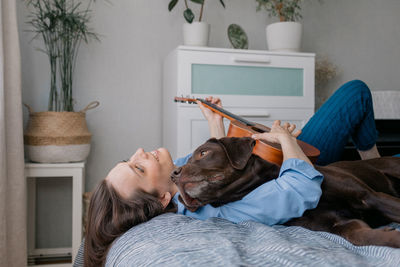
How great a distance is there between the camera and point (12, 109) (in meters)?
1.87

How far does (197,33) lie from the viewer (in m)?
2.42

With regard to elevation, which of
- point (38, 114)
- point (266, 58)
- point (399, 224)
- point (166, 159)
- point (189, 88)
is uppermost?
point (266, 58)

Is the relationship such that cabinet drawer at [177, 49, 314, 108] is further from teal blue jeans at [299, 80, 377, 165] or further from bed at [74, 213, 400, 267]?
bed at [74, 213, 400, 267]

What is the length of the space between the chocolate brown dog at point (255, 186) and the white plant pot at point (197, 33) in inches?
57.4

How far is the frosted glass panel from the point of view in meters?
2.33

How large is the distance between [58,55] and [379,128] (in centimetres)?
218

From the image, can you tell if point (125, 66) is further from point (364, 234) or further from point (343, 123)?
point (364, 234)

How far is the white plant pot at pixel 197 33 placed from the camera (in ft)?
7.93

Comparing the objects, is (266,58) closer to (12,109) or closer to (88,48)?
(88,48)

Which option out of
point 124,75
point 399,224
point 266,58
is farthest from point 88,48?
point 399,224

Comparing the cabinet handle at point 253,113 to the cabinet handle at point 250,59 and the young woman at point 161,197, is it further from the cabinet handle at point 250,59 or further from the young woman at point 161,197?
the young woman at point 161,197

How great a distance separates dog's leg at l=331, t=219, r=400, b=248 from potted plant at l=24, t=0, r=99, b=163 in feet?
5.55

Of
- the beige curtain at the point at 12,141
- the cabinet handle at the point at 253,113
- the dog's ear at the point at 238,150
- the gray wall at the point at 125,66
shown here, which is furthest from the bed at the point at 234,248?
the gray wall at the point at 125,66

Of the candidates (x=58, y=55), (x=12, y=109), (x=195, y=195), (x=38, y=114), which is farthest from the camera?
(x=58, y=55)
